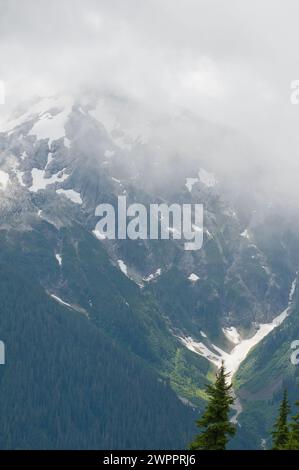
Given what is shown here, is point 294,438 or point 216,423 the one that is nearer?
point 216,423

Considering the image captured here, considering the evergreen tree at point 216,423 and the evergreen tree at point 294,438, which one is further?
the evergreen tree at point 216,423

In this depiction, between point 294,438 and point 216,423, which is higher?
point 216,423

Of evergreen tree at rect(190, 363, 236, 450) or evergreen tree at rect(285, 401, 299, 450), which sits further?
evergreen tree at rect(190, 363, 236, 450)
